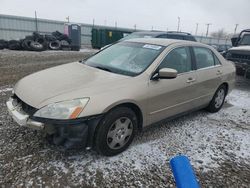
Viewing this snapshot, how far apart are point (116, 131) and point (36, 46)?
14.1m

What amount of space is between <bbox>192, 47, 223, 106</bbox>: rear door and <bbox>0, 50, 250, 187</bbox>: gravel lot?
0.64 meters

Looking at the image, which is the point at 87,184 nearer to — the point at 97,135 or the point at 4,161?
the point at 97,135

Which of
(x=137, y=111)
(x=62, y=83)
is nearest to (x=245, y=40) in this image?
(x=137, y=111)

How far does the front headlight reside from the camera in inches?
106

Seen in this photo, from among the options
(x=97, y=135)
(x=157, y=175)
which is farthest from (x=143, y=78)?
(x=157, y=175)

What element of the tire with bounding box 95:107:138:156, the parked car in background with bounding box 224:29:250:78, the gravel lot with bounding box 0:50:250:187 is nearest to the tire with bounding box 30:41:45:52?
the parked car in background with bounding box 224:29:250:78

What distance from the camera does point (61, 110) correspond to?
2717 mm

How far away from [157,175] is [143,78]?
1.33m

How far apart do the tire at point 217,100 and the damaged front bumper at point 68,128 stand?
310 cm

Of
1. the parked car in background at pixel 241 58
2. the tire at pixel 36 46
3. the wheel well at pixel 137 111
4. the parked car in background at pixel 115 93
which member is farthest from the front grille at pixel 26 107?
the tire at pixel 36 46

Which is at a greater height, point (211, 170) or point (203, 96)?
point (203, 96)

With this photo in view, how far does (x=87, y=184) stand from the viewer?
8.80 feet

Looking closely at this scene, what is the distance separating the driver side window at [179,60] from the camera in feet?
12.4

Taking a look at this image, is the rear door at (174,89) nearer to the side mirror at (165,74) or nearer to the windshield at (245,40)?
the side mirror at (165,74)
